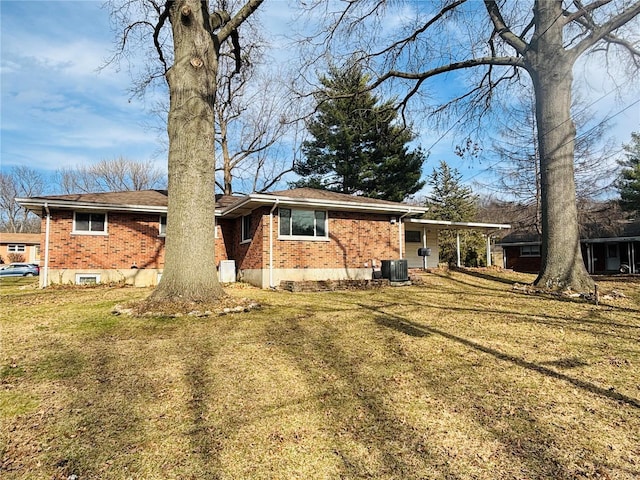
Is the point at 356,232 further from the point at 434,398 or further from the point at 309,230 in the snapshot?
the point at 434,398

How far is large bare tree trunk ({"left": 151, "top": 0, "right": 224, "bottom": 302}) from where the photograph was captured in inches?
287

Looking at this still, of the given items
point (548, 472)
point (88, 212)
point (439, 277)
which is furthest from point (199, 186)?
point (439, 277)

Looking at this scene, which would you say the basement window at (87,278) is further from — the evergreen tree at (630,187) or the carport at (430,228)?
the evergreen tree at (630,187)

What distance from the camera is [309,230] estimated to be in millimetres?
12969

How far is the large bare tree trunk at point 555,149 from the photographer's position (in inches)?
394

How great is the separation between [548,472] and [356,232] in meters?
11.5

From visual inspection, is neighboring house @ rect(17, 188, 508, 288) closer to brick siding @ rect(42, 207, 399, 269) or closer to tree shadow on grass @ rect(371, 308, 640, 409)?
brick siding @ rect(42, 207, 399, 269)

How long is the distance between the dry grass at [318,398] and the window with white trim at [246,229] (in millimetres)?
7204

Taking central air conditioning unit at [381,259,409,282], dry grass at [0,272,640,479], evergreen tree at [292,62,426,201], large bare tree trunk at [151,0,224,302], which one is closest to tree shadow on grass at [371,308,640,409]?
dry grass at [0,272,640,479]

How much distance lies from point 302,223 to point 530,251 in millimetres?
22178

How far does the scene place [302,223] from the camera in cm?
1288

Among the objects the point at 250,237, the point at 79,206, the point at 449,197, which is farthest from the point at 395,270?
the point at 449,197

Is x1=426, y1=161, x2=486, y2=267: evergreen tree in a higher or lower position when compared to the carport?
higher

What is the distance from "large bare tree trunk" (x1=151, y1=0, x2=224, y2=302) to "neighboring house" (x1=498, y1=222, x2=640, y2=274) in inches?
830
